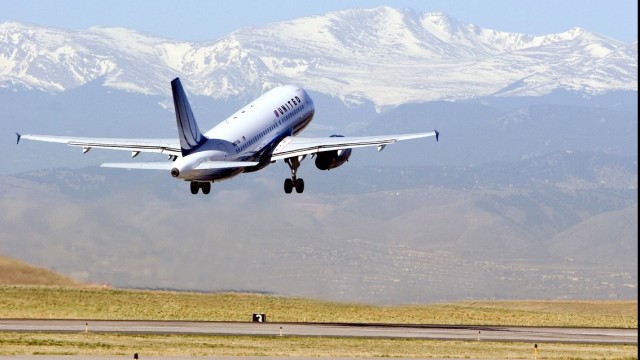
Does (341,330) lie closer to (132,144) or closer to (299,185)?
(299,185)

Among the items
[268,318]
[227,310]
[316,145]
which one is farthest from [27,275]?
[316,145]

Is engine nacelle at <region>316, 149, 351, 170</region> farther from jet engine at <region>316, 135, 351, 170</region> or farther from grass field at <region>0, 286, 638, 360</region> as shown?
grass field at <region>0, 286, 638, 360</region>

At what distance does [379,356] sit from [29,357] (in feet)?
67.1

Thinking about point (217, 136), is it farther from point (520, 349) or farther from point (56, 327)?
point (520, 349)

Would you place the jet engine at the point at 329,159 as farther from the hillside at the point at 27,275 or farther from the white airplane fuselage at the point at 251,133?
the hillside at the point at 27,275

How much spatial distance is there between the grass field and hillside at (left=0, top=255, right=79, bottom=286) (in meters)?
14.8

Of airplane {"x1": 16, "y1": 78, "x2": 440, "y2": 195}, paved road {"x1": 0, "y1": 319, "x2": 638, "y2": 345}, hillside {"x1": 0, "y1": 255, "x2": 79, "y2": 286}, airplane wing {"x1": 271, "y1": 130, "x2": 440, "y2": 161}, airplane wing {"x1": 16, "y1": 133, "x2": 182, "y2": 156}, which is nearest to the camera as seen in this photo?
paved road {"x1": 0, "y1": 319, "x2": 638, "y2": 345}

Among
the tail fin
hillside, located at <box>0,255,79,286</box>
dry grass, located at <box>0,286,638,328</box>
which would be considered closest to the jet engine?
dry grass, located at <box>0,286,638,328</box>

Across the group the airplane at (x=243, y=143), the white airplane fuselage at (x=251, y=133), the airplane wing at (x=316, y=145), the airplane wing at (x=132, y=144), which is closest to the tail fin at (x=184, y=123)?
the airplane at (x=243, y=143)

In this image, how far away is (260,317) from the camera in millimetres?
122438

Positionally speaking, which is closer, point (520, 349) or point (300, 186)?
point (520, 349)

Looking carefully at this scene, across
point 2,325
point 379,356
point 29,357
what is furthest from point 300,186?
point 29,357

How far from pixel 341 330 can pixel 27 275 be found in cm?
7099

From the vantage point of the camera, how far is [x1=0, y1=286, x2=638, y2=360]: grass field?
3600 inches
